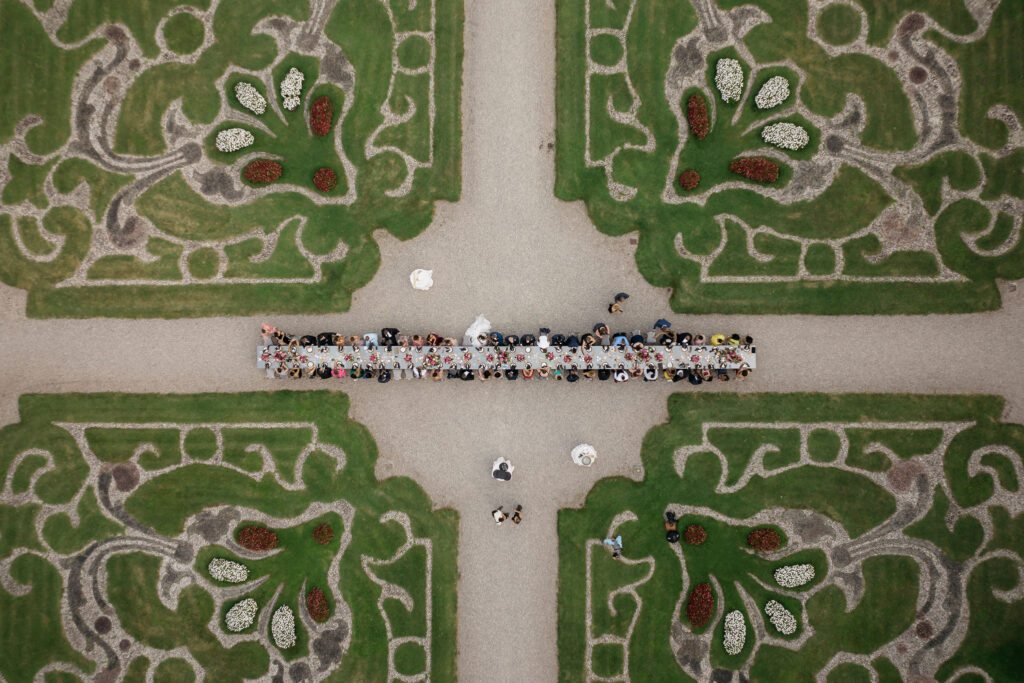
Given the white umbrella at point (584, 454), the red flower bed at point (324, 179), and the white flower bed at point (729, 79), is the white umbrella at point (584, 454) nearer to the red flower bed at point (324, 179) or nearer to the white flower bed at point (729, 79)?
the red flower bed at point (324, 179)

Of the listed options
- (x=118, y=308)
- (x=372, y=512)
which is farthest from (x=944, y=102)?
(x=118, y=308)

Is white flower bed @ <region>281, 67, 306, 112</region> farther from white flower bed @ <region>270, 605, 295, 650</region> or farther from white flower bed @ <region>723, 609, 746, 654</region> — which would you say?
white flower bed @ <region>723, 609, 746, 654</region>

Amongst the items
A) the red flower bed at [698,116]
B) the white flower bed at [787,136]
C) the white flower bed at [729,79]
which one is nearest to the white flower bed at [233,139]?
the red flower bed at [698,116]

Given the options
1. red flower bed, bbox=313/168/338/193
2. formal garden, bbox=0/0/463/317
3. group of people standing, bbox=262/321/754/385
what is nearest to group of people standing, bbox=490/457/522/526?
group of people standing, bbox=262/321/754/385

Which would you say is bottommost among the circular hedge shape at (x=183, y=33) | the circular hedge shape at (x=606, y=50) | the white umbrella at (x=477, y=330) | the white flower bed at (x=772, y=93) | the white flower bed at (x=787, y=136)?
the white umbrella at (x=477, y=330)

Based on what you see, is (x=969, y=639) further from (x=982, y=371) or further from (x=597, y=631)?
(x=597, y=631)

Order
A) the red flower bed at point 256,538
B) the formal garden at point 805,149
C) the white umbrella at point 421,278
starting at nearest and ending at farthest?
the red flower bed at point 256,538
the formal garden at point 805,149
the white umbrella at point 421,278
